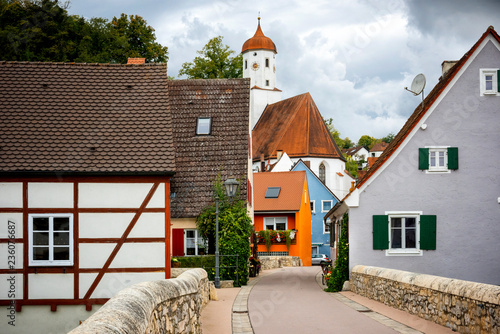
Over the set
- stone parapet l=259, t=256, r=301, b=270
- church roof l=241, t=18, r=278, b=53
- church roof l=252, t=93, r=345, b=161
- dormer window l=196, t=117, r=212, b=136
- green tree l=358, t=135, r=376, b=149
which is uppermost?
church roof l=241, t=18, r=278, b=53

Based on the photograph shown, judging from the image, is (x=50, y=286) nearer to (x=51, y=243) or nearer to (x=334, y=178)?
(x=51, y=243)

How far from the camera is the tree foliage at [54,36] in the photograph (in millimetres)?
34375

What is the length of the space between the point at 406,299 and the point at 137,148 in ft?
27.0

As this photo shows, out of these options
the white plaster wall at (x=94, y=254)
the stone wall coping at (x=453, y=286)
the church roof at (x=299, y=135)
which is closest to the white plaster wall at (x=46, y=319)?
the white plaster wall at (x=94, y=254)

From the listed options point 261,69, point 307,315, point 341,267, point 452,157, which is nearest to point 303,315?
point 307,315

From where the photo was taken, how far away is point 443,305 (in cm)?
1022

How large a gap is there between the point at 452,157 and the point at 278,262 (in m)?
18.8

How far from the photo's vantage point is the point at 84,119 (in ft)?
56.5

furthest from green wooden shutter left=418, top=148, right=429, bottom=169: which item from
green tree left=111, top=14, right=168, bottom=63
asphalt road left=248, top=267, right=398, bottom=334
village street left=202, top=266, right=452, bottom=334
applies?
green tree left=111, top=14, right=168, bottom=63

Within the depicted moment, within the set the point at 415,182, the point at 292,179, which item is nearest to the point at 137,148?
the point at 415,182

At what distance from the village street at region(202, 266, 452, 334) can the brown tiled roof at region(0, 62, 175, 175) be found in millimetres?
4231

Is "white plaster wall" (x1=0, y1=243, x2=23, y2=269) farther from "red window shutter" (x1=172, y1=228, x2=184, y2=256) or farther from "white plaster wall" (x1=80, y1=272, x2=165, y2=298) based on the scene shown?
"red window shutter" (x1=172, y1=228, x2=184, y2=256)

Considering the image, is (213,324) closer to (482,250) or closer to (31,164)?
(31,164)

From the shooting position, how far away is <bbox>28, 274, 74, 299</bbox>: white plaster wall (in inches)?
594
